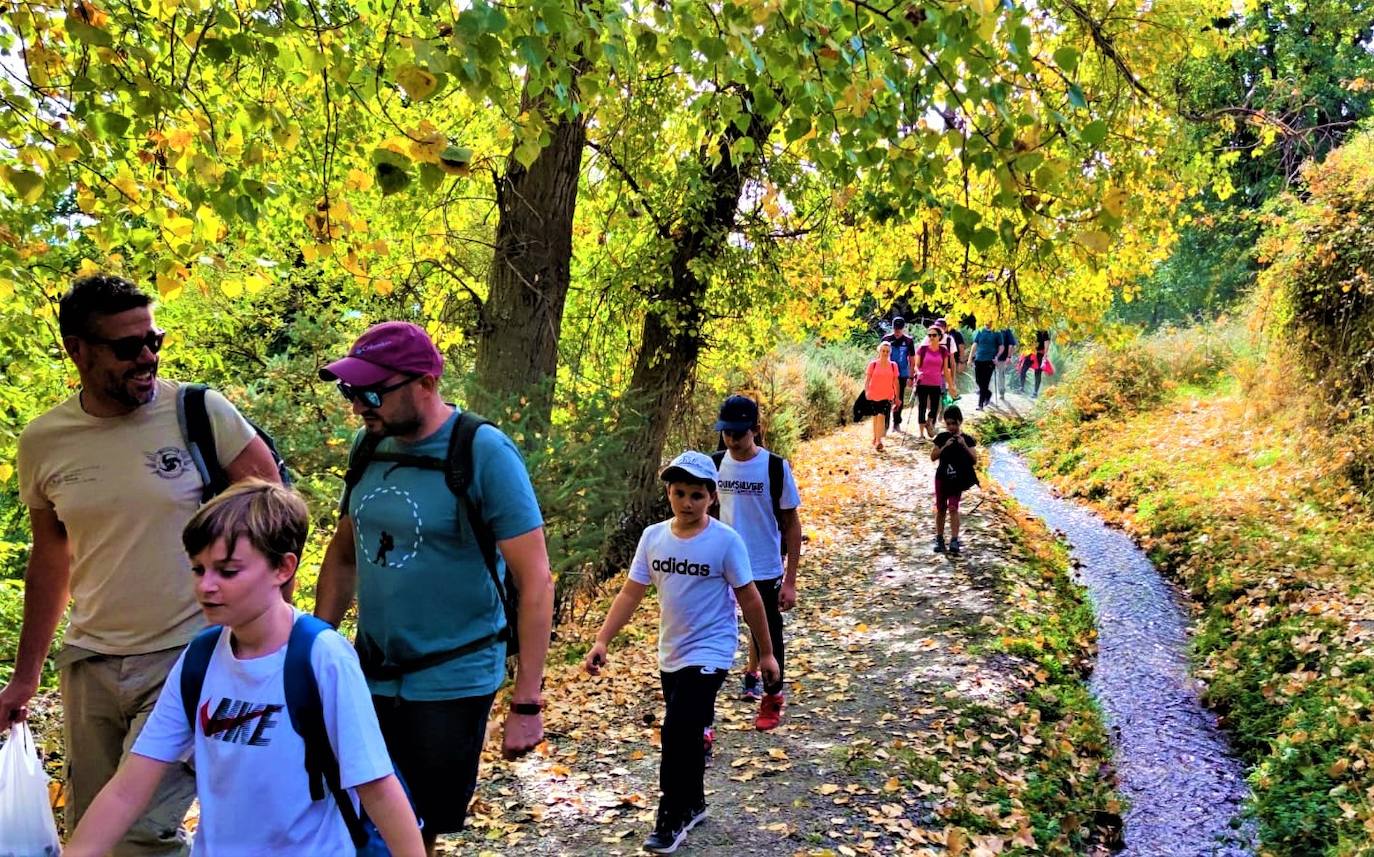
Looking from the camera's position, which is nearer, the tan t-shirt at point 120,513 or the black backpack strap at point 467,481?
the black backpack strap at point 467,481

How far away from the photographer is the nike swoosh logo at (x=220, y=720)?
1991mm

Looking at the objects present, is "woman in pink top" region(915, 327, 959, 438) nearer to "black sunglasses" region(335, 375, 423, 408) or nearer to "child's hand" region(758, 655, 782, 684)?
"child's hand" region(758, 655, 782, 684)

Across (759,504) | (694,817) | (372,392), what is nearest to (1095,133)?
(372,392)

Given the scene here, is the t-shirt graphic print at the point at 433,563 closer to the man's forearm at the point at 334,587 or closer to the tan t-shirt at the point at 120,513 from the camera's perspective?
the man's forearm at the point at 334,587

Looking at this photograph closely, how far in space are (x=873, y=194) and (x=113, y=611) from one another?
3537mm

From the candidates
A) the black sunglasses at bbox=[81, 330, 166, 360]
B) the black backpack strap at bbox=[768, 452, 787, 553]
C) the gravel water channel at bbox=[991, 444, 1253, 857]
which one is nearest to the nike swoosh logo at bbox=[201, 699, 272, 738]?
the black sunglasses at bbox=[81, 330, 166, 360]

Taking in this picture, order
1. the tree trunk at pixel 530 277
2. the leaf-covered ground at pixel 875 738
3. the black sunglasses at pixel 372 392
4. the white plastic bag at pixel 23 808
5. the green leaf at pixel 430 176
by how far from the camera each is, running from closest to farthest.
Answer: the white plastic bag at pixel 23 808 < the black sunglasses at pixel 372 392 < the green leaf at pixel 430 176 < the leaf-covered ground at pixel 875 738 < the tree trunk at pixel 530 277

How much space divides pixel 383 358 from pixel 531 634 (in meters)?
0.94

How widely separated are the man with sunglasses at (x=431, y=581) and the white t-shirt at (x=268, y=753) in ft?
2.00

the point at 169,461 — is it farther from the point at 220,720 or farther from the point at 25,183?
the point at 25,183

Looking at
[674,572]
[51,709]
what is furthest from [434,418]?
[51,709]

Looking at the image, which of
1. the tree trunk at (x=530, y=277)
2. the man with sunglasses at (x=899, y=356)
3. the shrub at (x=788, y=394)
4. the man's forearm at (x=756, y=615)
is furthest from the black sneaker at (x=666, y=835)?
the man with sunglasses at (x=899, y=356)

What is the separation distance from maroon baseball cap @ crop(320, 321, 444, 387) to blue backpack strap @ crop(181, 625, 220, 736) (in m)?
0.85

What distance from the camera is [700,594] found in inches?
166
